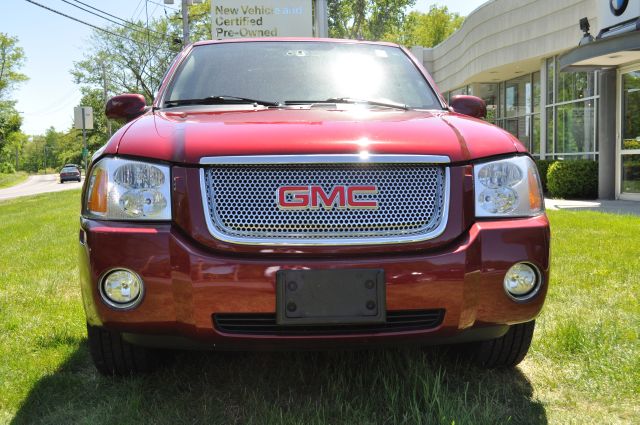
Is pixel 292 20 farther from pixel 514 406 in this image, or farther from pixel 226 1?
pixel 514 406

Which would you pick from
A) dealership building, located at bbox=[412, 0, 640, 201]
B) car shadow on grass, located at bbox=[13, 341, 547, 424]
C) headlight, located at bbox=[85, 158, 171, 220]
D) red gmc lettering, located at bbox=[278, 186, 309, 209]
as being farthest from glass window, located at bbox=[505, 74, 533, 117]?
headlight, located at bbox=[85, 158, 171, 220]

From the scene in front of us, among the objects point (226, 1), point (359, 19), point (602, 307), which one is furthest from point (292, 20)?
point (359, 19)

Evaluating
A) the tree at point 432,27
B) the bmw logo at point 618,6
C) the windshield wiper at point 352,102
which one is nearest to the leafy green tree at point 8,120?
the tree at point 432,27

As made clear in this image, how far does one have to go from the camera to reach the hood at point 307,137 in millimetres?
2195

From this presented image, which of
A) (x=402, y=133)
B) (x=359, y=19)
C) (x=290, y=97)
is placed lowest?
(x=402, y=133)

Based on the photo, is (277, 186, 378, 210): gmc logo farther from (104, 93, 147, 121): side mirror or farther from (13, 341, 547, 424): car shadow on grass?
(104, 93, 147, 121): side mirror

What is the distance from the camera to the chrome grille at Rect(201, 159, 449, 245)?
2.15 meters

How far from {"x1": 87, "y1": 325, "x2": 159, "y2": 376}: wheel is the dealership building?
1096cm

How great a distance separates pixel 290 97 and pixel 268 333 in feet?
4.65

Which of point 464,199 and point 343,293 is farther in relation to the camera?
point 464,199

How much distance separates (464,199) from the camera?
88.4 inches

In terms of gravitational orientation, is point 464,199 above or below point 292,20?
below

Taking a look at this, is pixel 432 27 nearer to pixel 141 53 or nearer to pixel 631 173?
pixel 141 53

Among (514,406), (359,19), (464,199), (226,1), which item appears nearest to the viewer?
(464,199)
